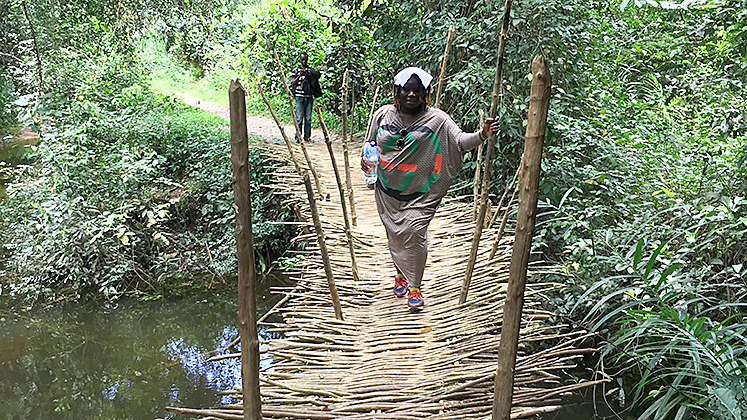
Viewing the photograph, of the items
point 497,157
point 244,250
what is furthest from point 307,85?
point 244,250

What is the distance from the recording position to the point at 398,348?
277cm

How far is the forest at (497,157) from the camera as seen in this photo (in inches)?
107

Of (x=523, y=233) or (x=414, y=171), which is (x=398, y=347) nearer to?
(x=414, y=171)

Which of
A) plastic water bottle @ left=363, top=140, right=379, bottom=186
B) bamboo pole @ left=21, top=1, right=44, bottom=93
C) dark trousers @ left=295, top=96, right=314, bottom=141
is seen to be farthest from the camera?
dark trousers @ left=295, top=96, right=314, bottom=141

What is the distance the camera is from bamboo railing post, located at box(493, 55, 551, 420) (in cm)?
165

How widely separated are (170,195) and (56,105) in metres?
1.63

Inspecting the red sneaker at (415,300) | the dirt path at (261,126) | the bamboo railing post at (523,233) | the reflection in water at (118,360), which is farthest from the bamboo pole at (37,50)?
the bamboo railing post at (523,233)

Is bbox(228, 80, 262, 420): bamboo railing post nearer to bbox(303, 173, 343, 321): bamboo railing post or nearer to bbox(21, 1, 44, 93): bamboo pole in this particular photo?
bbox(303, 173, 343, 321): bamboo railing post

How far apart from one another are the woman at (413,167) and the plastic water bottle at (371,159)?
0.05 metres

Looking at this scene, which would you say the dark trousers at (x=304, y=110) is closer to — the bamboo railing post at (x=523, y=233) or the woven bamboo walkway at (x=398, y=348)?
the woven bamboo walkway at (x=398, y=348)

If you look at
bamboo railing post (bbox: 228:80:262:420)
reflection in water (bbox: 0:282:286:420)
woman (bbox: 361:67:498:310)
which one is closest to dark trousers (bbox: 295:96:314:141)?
reflection in water (bbox: 0:282:286:420)

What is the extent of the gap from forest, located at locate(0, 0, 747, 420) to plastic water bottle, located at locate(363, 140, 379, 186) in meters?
1.14

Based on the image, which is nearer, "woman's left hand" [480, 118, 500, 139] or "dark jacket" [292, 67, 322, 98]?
"woman's left hand" [480, 118, 500, 139]

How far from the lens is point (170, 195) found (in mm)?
7160
